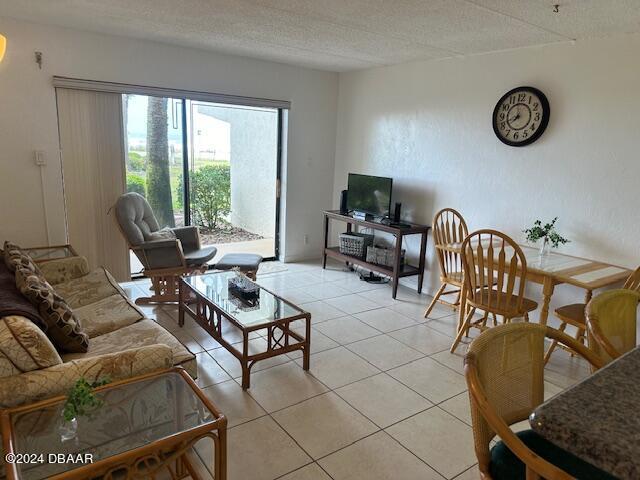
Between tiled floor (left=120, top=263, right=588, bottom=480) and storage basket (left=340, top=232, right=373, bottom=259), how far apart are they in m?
0.99

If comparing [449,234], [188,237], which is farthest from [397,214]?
[188,237]

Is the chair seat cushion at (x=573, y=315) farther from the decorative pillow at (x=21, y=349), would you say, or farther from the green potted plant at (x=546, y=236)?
the decorative pillow at (x=21, y=349)

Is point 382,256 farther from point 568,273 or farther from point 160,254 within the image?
point 160,254

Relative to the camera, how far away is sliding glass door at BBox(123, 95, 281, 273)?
4449 mm

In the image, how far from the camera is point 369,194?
4.83 metres

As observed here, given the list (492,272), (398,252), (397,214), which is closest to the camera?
(492,272)

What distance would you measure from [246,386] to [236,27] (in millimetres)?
2661

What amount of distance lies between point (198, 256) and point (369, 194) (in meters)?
1.92

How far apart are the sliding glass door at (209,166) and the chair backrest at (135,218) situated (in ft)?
1.40

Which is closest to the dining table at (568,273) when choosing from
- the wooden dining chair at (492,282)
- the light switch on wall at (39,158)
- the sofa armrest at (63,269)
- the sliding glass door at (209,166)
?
the wooden dining chair at (492,282)

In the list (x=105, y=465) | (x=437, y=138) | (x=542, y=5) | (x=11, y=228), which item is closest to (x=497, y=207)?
(x=437, y=138)

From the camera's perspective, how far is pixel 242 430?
2.29 metres

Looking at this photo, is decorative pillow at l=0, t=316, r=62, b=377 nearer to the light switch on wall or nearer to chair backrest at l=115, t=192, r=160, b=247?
chair backrest at l=115, t=192, r=160, b=247

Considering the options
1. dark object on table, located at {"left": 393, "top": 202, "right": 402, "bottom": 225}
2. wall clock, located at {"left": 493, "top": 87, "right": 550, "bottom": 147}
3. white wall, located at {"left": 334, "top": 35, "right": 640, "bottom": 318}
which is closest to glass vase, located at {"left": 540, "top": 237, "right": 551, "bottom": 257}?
white wall, located at {"left": 334, "top": 35, "right": 640, "bottom": 318}
